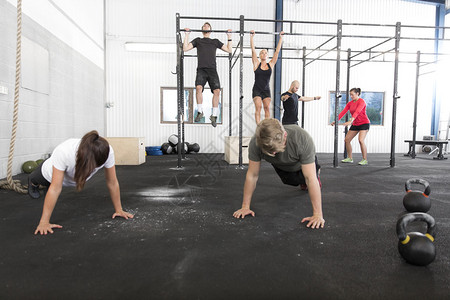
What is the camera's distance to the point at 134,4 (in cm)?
748

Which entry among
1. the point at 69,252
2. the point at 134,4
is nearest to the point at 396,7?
the point at 134,4

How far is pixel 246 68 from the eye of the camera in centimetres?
787

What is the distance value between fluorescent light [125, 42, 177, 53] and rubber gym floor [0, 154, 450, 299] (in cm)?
522

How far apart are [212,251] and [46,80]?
432 cm

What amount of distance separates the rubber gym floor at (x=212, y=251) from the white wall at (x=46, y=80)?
1.63 metres

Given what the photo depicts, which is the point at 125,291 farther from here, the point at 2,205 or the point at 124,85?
the point at 124,85

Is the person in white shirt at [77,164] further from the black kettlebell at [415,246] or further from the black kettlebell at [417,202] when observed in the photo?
the black kettlebell at [417,202]

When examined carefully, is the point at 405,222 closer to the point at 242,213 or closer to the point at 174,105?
the point at 242,213

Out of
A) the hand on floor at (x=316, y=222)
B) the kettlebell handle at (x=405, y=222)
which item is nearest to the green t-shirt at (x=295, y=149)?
the hand on floor at (x=316, y=222)

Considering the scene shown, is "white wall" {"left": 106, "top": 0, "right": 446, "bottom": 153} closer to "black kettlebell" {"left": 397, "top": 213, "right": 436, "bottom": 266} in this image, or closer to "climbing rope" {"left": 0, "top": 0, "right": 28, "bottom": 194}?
"climbing rope" {"left": 0, "top": 0, "right": 28, "bottom": 194}

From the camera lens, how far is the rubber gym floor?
1.01 metres

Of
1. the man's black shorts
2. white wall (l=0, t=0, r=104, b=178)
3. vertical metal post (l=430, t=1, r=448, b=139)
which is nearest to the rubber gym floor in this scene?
white wall (l=0, t=0, r=104, b=178)

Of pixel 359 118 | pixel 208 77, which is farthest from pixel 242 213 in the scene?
pixel 359 118

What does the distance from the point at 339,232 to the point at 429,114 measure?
8909 mm
